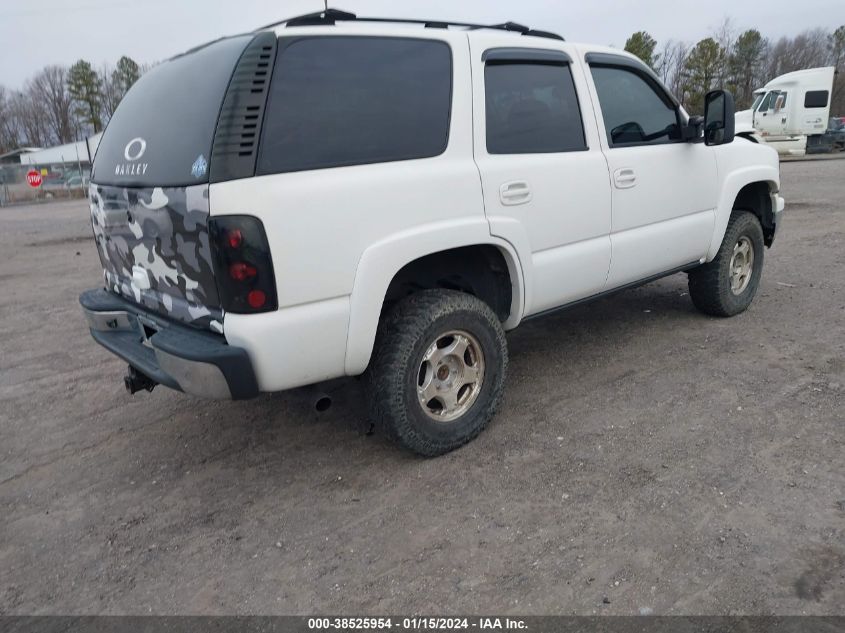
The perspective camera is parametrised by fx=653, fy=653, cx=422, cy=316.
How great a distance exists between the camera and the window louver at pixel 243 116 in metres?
2.63

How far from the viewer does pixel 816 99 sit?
79.8 ft

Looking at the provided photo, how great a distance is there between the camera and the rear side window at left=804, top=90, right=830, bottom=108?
24156mm

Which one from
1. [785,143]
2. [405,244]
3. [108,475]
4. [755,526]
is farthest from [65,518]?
[785,143]

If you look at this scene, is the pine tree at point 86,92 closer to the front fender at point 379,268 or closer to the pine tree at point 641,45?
the pine tree at point 641,45

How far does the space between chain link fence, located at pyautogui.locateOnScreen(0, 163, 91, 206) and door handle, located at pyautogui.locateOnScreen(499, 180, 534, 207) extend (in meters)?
33.9

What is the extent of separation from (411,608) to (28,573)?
1.62 m

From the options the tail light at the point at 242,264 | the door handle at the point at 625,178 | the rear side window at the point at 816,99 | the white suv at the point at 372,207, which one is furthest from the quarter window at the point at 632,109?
the rear side window at the point at 816,99

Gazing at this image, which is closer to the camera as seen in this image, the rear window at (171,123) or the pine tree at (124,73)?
the rear window at (171,123)

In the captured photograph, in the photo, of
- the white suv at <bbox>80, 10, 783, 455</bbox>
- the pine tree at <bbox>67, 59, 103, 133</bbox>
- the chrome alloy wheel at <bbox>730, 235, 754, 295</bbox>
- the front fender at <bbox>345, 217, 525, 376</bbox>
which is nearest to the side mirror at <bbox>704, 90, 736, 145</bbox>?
the white suv at <bbox>80, 10, 783, 455</bbox>

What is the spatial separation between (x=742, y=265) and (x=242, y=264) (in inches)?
172

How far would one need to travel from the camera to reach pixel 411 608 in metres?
2.39

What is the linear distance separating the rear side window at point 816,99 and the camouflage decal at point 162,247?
89.8 ft

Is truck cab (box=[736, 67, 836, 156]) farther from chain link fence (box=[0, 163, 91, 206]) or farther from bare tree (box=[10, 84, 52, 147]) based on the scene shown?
bare tree (box=[10, 84, 52, 147])

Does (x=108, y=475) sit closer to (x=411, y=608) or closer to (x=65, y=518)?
(x=65, y=518)
